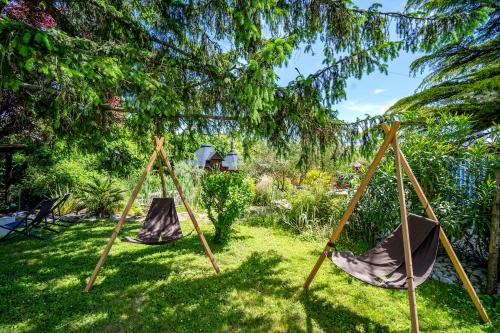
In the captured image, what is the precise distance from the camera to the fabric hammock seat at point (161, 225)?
162 inches

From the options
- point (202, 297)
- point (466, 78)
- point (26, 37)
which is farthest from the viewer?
point (466, 78)

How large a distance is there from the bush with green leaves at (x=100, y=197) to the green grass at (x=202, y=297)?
2.67m

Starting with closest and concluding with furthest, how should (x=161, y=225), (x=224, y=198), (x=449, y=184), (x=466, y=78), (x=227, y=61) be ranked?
(x=449, y=184) → (x=161, y=225) → (x=227, y=61) → (x=224, y=198) → (x=466, y=78)

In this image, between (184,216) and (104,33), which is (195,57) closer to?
(104,33)

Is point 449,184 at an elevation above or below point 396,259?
above

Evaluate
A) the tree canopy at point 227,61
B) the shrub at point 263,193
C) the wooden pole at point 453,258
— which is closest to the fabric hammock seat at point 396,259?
the wooden pole at point 453,258

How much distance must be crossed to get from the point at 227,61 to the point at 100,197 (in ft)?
18.6

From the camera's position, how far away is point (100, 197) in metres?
7.54

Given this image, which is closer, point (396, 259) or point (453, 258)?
point (453, 258)

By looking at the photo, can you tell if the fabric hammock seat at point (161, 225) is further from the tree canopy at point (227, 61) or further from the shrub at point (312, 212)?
the shrub at point (312, 212)

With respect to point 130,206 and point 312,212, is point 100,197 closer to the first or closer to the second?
point 130,206

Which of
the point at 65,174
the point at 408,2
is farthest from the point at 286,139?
the point at 65,174

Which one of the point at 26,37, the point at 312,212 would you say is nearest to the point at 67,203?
the point at 26,37

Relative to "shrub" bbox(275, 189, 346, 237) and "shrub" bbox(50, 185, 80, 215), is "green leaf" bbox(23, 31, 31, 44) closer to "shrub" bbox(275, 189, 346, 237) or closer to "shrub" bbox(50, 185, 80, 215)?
"shrub" bbox(275, 189, 346, 237)
